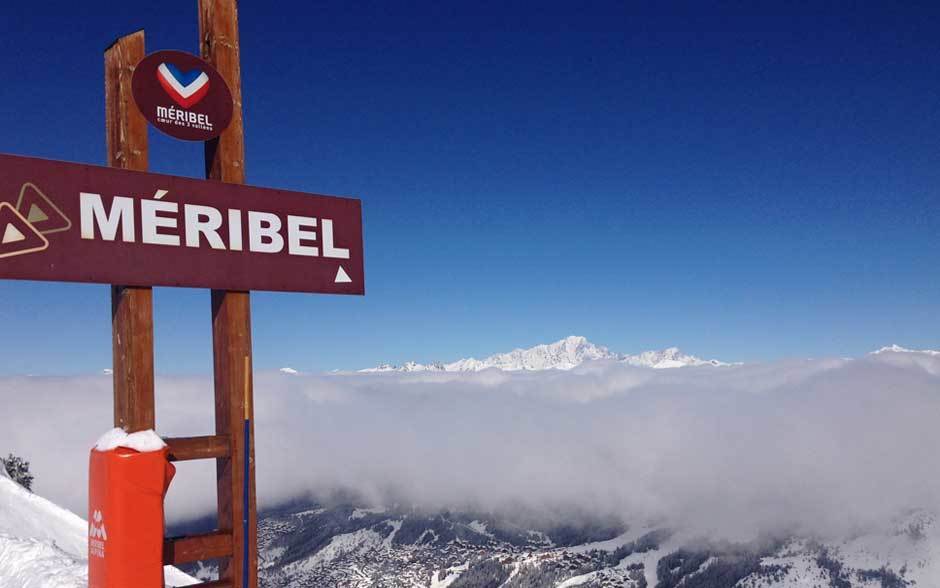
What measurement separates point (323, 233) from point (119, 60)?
3133 mm

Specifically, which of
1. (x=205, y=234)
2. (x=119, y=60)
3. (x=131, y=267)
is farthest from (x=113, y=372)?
(x=119, y=60)

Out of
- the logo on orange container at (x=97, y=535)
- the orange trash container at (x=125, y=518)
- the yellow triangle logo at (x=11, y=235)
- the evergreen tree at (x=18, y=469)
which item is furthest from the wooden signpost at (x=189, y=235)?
the evergreen tree at (x=18, y=469)

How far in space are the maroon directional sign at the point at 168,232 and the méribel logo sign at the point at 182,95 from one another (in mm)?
803

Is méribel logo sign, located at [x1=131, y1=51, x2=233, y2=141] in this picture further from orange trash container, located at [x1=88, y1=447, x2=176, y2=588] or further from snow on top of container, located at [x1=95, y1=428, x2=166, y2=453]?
orange trash container, located at [x1=88, y1=447, x2=176, y2=588]

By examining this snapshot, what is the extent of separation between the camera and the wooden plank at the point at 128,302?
8281mm

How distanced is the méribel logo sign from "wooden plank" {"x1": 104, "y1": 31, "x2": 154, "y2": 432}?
139mm

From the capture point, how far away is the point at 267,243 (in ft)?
30.1

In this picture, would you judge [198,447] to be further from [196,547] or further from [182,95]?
[182,95]

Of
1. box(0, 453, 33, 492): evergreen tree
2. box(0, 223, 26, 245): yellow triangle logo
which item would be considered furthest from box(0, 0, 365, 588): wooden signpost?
box(0, 453, 33, 492): evergreen tree

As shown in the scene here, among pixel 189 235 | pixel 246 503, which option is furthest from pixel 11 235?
pixel 246 503

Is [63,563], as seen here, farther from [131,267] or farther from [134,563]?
[131,267]

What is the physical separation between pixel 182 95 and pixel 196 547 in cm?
549

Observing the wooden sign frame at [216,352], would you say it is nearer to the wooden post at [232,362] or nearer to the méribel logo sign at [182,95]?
the wooden post at [232,362]

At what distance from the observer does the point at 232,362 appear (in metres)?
9.01
